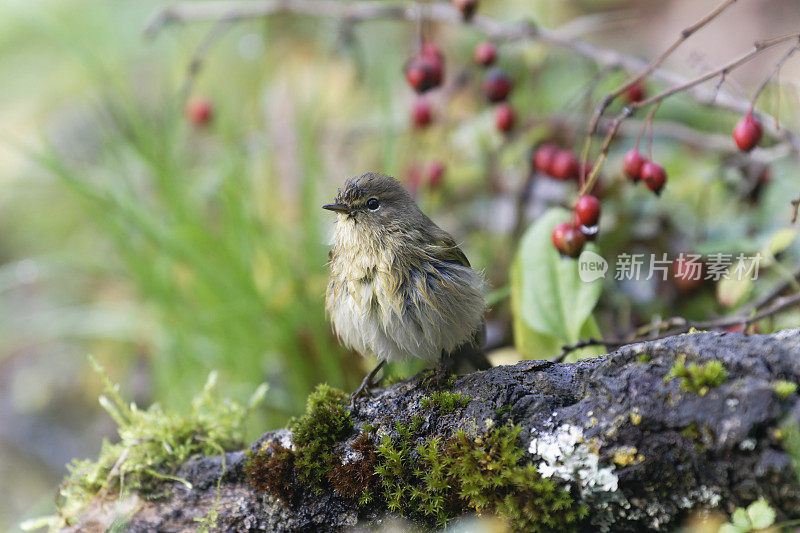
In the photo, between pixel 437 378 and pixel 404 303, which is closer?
pixel 437 378

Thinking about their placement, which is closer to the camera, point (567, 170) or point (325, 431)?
point (325, 431)

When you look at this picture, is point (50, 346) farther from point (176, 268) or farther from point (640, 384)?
point (640, 384)

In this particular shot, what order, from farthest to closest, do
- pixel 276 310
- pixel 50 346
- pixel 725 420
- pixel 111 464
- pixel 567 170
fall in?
pixel 50 346
pixel 276 310
pixel 567 170
pixel 111 464
pixel 725 420

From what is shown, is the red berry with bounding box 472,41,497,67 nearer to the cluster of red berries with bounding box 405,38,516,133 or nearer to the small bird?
the cluster of red berries with bounding box 405,38,516,133

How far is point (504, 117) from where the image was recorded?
372 cm

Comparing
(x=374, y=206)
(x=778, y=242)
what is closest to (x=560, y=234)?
(x=374, y=206)

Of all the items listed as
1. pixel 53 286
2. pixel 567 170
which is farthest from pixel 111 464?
pixel 53 286

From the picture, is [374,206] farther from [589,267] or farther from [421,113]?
[421,113]

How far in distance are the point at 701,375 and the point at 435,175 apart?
2.45 metres

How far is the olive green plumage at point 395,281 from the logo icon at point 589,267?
644mm

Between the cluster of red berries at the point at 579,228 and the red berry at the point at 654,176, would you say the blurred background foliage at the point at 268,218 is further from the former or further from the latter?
the red berry at the point at 654,176

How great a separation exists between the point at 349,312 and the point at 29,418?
4.60 m

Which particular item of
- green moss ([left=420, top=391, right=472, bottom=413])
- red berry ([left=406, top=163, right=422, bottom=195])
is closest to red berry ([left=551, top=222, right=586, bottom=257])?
green moss ([left=420, top=391, right=472, bottom=413])

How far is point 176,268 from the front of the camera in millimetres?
5004
